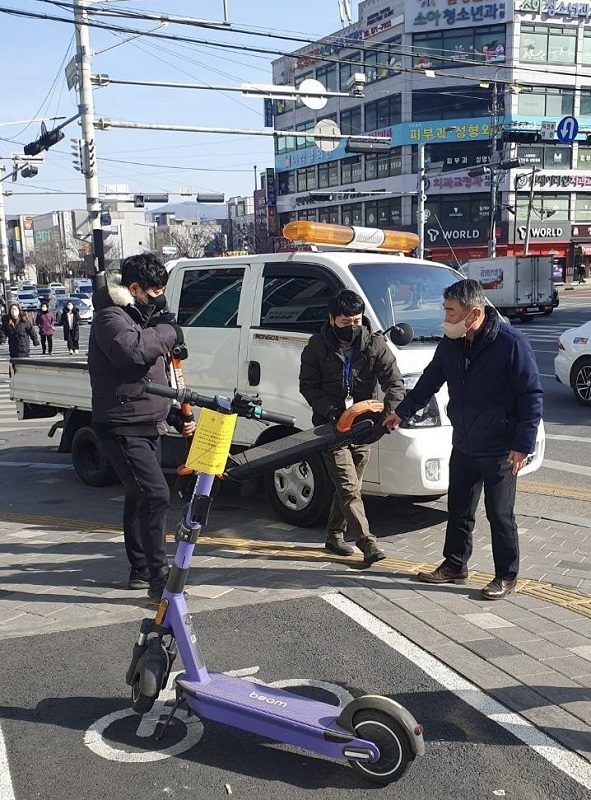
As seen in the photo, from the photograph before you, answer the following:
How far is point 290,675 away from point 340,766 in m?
0.72

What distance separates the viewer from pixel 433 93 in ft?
177

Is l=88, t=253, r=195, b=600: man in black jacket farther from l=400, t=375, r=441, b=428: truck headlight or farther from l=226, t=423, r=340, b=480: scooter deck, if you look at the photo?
l=400, t=375, r=441, b=428: truck headlight

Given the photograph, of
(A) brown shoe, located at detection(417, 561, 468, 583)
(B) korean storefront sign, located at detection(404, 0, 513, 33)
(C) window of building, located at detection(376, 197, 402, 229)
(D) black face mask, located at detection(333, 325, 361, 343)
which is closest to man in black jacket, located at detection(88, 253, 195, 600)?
(D) black face mask, located at detection(333, 325, 361, 343)

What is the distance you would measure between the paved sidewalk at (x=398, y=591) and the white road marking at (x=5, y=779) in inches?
47.3

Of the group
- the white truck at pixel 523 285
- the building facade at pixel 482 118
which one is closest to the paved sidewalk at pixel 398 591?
the white truck at pixel 523 285

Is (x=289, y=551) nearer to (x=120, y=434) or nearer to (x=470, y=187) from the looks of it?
(x=120, y=434)

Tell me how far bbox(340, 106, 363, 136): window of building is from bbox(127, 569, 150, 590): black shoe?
199 feet

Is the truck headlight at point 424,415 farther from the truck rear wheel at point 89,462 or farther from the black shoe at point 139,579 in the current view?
the truck rear wheel at point 89,462

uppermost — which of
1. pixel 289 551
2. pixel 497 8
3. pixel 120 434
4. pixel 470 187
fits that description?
pixel 497 8

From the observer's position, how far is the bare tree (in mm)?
97688

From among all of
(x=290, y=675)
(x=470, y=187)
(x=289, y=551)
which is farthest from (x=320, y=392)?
(x=470, y=187)

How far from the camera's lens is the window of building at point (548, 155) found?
54.6m

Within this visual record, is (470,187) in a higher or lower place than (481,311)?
higher

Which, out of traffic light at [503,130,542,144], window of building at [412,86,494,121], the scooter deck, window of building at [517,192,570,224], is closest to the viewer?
the scooter deck
